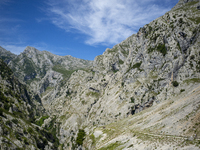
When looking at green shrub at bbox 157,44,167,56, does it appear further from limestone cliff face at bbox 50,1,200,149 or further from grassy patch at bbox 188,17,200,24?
grassy patch at bbox 188,17,200,24

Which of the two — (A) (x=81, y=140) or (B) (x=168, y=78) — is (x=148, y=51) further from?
(A) (x=81, y=140)

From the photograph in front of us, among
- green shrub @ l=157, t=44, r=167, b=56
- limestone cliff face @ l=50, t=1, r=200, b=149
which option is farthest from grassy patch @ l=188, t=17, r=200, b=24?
green shrub @ l=157, t=44, r=167, b=56

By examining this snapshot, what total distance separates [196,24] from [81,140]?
14417 cm

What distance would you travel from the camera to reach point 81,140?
101m

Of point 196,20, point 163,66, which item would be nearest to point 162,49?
point 163,66

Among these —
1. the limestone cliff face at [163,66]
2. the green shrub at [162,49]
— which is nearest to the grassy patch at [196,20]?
the limestone cliff face at [163,66]

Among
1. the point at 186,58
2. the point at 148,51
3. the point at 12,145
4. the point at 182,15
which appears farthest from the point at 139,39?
the point at 12,145

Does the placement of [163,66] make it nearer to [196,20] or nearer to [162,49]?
[162,49]

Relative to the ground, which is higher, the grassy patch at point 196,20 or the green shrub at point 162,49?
the grassy patch at point 196,20

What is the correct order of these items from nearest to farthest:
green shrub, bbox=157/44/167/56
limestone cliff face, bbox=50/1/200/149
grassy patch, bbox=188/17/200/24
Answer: limestone cliff face, bbox=50/1/200/149 < grassy patch, bbox=188/17/200/24 < green shrub, bbox=157/44/167/56

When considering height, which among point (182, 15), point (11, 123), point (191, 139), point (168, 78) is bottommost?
point (11, 123)

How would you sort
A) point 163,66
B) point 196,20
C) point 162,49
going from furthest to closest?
point 162,49 → point 163,66 → point 196,20

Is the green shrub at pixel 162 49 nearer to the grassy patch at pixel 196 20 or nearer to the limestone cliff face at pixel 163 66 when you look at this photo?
the limestone cliff face at pixel 163 66

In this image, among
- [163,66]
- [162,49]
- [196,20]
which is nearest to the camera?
[196,20]
